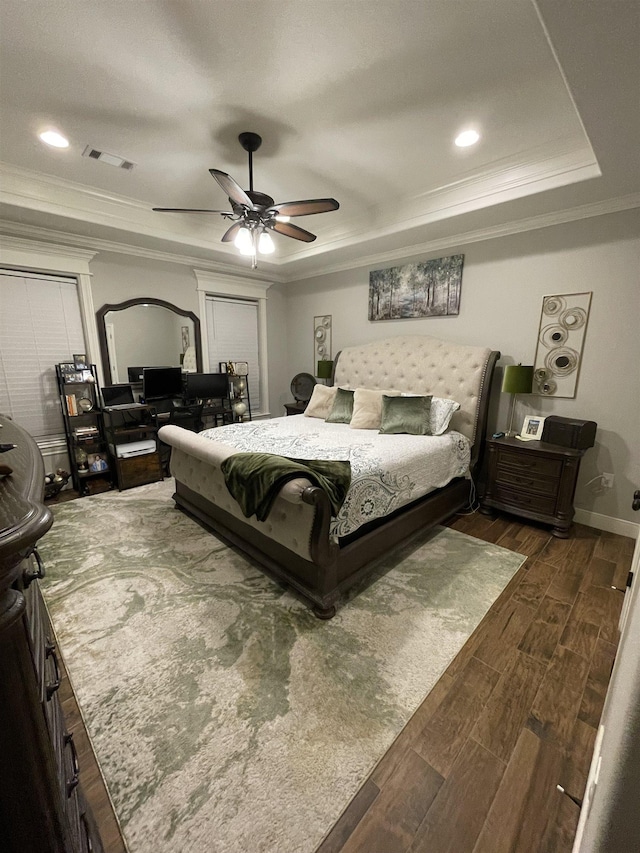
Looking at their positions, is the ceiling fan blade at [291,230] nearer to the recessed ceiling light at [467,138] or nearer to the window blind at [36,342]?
the recessed ceiling light at [467,138]

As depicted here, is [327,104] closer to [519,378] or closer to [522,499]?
[519,378]

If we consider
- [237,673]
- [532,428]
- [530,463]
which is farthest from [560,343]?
[237,673]

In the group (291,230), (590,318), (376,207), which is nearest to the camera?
(291,230)

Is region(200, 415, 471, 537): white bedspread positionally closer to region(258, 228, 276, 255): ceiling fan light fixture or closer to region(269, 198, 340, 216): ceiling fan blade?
region(258, 228, 276, 255): ceiling fan light fixture

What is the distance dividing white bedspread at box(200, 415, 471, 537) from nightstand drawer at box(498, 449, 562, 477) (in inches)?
12.2

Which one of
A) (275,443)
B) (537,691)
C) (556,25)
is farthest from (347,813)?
(556,25)

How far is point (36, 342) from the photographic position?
11.4 feet

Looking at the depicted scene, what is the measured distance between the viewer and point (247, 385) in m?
5.12

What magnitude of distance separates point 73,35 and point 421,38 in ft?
5.20

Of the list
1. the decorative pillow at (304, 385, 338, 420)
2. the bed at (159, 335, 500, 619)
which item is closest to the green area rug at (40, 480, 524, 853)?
the bed at (159, 335, 500, 619)

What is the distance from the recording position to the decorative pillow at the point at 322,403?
13.4 feet

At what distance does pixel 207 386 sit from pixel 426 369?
2731 millimetres

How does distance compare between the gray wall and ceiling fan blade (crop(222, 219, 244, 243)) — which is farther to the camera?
the gray wall

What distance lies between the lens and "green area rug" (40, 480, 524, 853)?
3.88 ft
